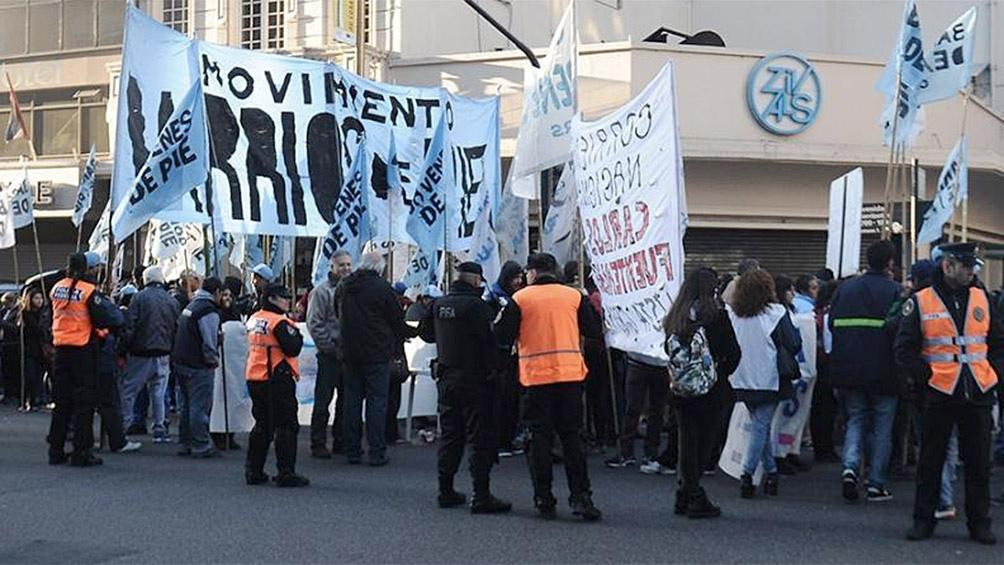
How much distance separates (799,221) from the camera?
955 inches

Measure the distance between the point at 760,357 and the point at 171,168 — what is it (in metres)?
5.68

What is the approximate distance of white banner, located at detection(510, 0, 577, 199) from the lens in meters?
13.3

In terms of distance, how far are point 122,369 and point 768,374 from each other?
664cm

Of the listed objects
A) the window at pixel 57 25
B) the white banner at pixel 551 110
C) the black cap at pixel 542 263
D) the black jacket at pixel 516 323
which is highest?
the window at pixel 57 25

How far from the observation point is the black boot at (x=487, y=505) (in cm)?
895

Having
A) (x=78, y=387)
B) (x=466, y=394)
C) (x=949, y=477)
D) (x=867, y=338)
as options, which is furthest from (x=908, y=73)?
(x=78, y=387)

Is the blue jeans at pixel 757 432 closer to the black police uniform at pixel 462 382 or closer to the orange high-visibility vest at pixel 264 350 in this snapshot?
the black police uniform at pixel 462 382

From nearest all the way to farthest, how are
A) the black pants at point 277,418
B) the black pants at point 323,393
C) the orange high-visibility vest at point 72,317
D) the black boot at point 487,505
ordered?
the black boot at point 487,505
the black pants at point 277,418
the orange high-visibility vest at point 72,317
the black pants at point 323,393

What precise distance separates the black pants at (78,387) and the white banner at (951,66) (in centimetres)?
878

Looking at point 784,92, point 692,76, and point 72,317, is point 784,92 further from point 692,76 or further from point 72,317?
point 72,317

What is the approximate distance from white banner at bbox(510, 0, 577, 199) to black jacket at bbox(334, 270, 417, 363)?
9.88ft

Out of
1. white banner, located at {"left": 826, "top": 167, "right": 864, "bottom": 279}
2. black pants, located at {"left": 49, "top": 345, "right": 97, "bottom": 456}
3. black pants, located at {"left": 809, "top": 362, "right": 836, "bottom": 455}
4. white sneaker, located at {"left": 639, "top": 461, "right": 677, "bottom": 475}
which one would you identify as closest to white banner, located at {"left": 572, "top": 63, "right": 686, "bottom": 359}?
white sneaker, located at {"left": 639, "top": 461, "right": 677, "bottom": 475}

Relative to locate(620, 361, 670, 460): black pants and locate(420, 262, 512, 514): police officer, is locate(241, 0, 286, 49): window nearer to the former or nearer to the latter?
locate(620, 361, 670, 460): black pants

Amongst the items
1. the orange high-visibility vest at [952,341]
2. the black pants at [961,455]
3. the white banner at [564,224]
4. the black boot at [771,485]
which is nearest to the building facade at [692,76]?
the white banner at [564,224]
